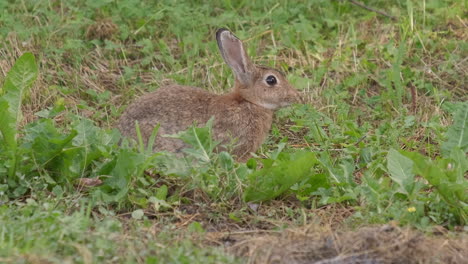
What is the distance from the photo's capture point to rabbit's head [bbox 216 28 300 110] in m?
7.45

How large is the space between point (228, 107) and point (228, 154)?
5.45 ft

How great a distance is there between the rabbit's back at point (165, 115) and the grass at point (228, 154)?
1.49ft

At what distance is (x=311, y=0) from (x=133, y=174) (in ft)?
14.3

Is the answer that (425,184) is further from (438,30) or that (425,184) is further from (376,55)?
(438,30)

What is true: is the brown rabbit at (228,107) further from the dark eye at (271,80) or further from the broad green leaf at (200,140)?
the broad green leaf at (200,140)

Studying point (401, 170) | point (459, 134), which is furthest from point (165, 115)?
point (459, 134)

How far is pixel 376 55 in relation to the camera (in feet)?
28.0

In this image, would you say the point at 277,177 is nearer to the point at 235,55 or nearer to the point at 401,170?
the point at 401,170

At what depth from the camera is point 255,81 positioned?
24.8ft

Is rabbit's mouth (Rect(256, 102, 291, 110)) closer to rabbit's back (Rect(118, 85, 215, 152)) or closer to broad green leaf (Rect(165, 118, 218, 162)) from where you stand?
rabbit's back (Rect(118, 85, 215, 152))

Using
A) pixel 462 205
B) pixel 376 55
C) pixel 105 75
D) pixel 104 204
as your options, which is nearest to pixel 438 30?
pixel 376 55

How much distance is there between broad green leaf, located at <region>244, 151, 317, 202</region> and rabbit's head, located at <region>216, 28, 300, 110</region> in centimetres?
207

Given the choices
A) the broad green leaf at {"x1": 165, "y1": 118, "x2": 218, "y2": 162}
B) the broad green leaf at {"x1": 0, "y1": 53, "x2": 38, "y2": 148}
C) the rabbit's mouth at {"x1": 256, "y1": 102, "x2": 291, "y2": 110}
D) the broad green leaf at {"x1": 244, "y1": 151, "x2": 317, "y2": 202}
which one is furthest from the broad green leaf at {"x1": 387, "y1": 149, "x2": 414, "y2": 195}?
the broad green leaf at {"x1": 0, "y1": 53, "x2": 38, "y2": 148}

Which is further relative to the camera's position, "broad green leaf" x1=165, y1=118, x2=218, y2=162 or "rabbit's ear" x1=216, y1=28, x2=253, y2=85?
"rabbit's ear" x1=216, y1=28, x2=253, y2=85
